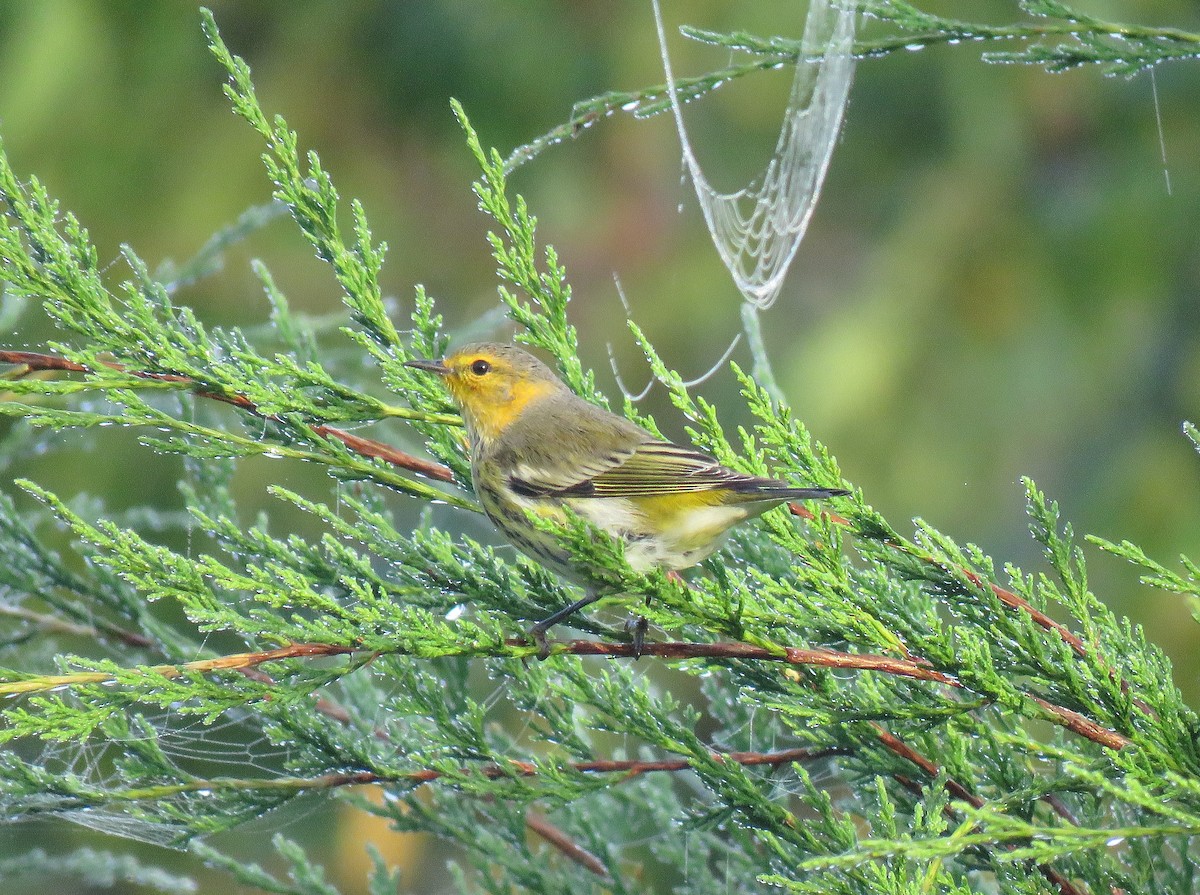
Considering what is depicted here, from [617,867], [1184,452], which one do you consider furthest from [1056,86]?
[617,867]

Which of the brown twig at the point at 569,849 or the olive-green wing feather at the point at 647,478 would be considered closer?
the olive-green wing feather at the point at 647,478

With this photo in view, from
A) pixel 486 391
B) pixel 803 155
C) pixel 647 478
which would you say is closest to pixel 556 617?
pixel 647 478

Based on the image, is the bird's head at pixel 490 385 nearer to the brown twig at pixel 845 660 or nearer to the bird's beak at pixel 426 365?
the bird's beak at pixel 426 365

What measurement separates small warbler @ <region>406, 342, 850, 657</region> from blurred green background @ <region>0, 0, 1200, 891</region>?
307 centimetres

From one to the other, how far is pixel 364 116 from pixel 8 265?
5581 mm

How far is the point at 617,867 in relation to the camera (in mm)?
2207

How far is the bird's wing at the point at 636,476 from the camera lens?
7.61ft

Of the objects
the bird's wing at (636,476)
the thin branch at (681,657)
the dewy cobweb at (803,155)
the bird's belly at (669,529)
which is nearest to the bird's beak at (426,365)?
the bird's wing at (636,476)

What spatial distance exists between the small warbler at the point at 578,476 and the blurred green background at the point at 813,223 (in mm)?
3066

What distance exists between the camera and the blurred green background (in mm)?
5984

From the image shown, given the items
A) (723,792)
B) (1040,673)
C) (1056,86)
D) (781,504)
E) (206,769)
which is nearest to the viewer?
(1040,673)

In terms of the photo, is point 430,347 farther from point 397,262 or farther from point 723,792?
point 397,262

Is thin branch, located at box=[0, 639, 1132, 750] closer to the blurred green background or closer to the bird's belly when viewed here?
the bird's belly

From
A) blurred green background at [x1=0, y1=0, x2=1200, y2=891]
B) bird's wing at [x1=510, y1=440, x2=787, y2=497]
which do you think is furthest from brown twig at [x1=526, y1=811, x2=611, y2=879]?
blurred green background at [x1=0, y1=0, x2=1200, y2=891]
